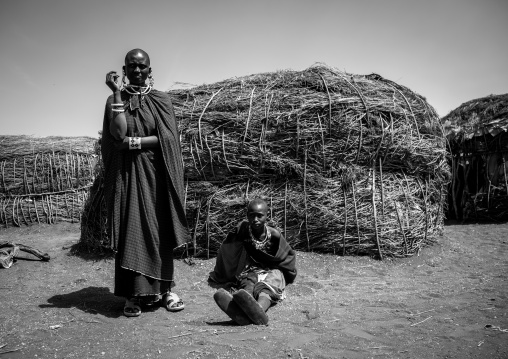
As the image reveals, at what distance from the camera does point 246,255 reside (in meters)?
3.96

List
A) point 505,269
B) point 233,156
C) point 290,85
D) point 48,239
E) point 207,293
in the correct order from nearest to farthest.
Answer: point 207,293, point 505,269, point 233,156, point 290,85, point 48,239

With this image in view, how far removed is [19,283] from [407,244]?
4543mm

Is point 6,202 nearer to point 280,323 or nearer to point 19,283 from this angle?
point 19,283

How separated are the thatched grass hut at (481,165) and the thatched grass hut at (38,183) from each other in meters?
8.24

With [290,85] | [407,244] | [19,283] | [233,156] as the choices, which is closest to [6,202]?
[19,283]

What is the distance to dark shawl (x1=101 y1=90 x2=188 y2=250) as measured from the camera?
3.18 meters

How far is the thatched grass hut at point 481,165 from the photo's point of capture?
302 inches

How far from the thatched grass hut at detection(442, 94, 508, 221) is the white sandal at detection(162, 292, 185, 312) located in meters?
6.26

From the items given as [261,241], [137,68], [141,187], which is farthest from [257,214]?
[137,68]

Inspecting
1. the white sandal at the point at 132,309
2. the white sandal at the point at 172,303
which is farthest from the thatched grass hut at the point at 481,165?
the white sandal at the point at 132,309

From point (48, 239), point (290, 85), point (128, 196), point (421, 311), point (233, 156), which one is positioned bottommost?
point (48, 239)

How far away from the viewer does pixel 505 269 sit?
4.59 meters

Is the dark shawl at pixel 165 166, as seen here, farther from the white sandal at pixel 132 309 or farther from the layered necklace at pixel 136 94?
the white sandal at pixel 132 309

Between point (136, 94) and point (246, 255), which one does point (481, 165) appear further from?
point (136, 94)
